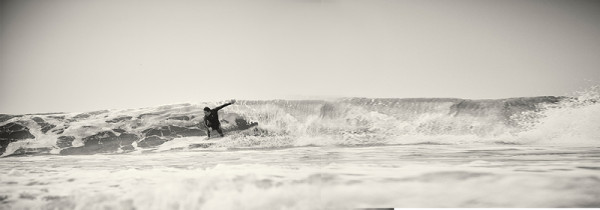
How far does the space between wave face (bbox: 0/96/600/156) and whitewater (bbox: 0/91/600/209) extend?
12mm

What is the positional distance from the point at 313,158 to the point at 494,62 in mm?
1483

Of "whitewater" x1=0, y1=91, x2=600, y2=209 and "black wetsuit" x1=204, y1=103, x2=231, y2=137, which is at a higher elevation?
"black wetsuit" x1=204, y1=103, x2=231, y2=137

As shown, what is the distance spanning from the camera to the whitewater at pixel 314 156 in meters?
1.82

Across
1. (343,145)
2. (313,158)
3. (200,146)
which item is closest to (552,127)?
(343,145)

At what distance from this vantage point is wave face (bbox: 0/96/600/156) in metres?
2.84

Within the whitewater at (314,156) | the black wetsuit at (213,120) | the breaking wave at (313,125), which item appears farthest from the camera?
the black wetsuit at (213,120)

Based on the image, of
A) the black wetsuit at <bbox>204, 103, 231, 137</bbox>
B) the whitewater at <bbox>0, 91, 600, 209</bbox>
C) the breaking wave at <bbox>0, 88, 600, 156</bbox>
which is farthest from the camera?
the black wetsuit at <bbox>204, 103, 231, 137</bbox>

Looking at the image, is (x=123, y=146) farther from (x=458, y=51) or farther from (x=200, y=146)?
(x=458, y=51)

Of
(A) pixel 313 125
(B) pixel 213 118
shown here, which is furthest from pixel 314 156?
(B) pixel 213 118

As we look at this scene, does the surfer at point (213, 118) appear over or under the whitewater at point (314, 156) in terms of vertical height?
over

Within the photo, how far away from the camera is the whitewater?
1.82m

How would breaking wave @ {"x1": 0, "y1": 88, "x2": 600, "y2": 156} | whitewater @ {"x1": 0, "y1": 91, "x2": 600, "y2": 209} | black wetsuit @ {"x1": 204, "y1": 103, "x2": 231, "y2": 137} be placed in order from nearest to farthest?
whitewater @ {"x1": 0, "y1": 91, "x2": 600, "y2": 209} → breaking wave @ {"x1": 0, "y1": 88, "x2": 600, "y2": 156} → black wetsuit @ {"x1": 204, "y1": 103, "x2": 231, "y2": 137}

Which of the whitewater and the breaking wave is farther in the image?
the breaking wave

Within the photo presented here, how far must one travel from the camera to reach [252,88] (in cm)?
278
